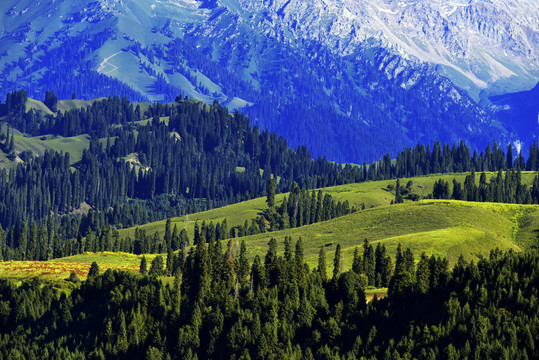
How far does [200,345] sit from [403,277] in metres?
37.2

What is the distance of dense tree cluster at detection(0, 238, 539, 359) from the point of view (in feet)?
401

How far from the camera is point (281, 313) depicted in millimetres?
147375

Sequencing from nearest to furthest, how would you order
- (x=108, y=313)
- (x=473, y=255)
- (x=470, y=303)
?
(x=470, y=303), (x=108, y=313), (x=473, y=255)

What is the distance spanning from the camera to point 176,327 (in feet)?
497

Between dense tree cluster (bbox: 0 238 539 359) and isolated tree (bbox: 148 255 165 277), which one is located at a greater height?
isolated tree (bbox: 148 255 165 277)

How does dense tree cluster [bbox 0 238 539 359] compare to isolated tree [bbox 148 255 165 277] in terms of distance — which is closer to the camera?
dense tree cluster [bbox 0 238 539 359]

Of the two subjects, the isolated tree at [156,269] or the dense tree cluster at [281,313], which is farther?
the isolated tree at [156,269]

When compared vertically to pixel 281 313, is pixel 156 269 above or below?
above

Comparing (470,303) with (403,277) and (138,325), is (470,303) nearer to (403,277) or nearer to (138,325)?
(403,277)

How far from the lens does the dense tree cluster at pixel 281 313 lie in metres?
122

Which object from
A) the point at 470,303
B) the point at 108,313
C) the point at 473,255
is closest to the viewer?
the point at 470,303

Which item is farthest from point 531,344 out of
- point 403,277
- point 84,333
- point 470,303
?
point 84,333

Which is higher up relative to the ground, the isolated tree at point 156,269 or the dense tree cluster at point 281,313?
the isolated tree at point 156,269

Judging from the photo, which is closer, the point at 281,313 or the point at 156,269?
the point at 281,313
